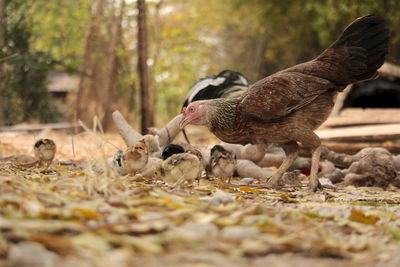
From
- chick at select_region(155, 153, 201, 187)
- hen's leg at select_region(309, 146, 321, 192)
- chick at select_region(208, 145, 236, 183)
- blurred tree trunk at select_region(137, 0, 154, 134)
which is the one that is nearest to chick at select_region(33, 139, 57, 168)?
chick at select_region(155, 153, 201, 187)

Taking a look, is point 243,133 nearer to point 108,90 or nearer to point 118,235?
point 118,235

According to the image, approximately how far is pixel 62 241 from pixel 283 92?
272cm

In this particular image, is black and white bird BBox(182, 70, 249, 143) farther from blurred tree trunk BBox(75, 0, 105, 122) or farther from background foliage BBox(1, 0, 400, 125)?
blurred tree trunk BBox(75, 0, 105, 122)

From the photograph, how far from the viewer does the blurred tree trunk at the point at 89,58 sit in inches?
469

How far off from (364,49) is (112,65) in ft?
27.1

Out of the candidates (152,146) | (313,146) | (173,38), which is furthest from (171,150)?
(173,38)

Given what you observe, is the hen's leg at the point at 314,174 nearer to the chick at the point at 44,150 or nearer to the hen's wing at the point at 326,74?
the hen's wing at the point at 326,74

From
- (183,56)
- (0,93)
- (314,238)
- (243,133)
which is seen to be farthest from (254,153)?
(183,56)

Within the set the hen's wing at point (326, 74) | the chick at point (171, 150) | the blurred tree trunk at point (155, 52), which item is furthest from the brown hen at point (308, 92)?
the blurred tree trunk at point (155, 52)

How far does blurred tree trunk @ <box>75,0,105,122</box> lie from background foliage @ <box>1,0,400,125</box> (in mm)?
127

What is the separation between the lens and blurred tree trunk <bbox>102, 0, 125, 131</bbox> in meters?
10.8

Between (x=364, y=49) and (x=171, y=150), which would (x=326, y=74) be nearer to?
(x=364, y=49)

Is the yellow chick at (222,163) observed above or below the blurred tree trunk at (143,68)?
below

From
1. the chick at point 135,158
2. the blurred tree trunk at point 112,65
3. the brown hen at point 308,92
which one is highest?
the blurred tree trunk at point 112,65
